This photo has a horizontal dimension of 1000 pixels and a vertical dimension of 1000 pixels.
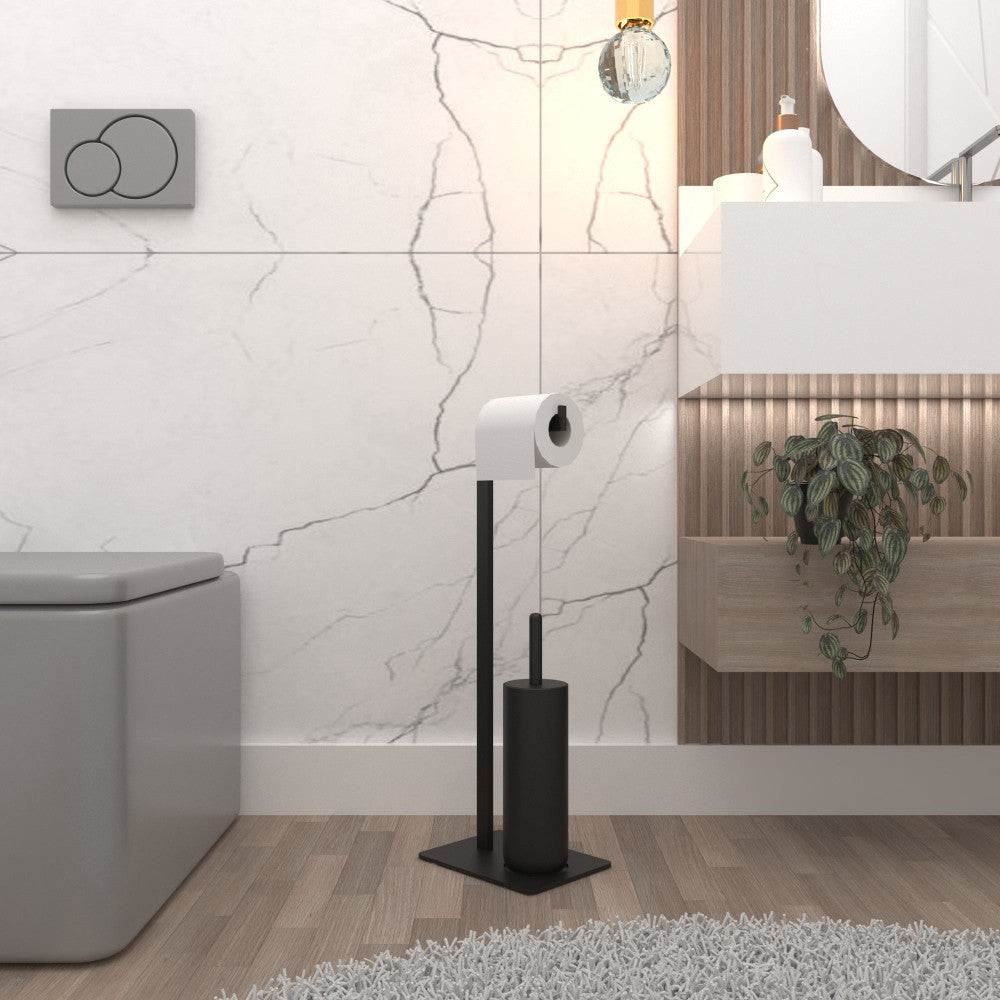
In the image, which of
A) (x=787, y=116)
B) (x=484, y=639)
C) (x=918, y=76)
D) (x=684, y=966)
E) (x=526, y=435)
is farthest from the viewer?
(x=918, y=76)

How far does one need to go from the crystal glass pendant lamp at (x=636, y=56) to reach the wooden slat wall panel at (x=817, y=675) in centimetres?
60

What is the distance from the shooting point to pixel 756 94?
1.90 m

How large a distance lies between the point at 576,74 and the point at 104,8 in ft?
3.24

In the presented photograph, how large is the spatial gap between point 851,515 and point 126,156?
5.17 feet

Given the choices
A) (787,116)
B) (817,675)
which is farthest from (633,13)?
(817,675)

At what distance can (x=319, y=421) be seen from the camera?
6.28 ft

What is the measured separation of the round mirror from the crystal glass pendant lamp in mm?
442

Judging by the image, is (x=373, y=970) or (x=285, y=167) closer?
(x=373, y=970)

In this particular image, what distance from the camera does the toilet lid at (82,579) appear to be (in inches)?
47.8

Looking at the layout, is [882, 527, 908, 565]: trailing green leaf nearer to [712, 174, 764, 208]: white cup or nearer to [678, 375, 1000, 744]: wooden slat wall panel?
[678, 375, 1000, 744]: wooden slat wall panel

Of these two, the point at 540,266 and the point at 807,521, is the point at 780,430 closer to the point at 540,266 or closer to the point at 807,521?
the point at 807,521

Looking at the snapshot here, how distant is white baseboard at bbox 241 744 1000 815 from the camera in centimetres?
188

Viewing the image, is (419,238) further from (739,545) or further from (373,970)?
(373,970)

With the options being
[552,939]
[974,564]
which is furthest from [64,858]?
[974,564]
